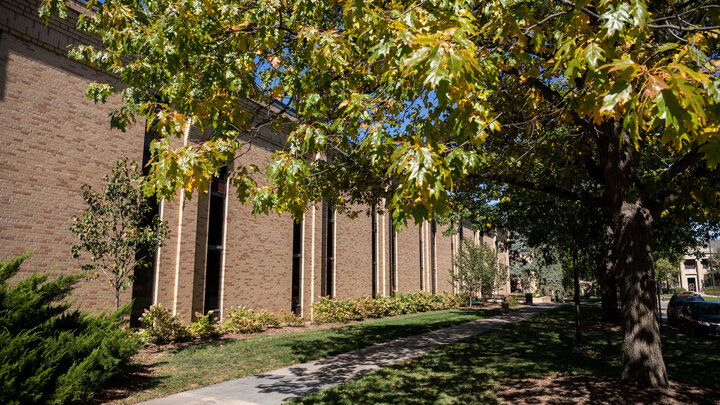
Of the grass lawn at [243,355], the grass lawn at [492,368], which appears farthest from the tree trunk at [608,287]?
the grass lawn at [243,355]

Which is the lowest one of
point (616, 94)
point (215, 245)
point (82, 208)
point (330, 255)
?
point (330, 255)

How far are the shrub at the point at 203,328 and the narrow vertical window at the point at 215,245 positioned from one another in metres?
1.09

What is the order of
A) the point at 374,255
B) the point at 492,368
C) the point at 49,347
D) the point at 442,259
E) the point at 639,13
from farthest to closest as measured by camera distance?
the point at 442,259
the point at 374,255
the point at 492,368
the point at 49,347
the point at 639,13

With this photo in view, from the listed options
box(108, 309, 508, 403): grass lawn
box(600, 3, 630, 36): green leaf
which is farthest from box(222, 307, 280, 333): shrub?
box(600, 3, 630, 36): green leaf

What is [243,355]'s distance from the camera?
10.4 metres

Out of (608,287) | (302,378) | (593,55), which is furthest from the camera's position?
(608,287)

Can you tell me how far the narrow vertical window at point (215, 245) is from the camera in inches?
578

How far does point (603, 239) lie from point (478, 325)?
616 centimetres

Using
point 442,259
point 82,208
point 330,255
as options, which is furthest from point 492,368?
point 442,259

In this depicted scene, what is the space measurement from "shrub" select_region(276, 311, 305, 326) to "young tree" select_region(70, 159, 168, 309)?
22.0 feet

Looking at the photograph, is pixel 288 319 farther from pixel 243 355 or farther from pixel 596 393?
pixel 596 393

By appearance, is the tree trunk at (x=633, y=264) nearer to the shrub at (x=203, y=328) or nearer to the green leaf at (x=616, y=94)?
the green leaf at (x=616, y=94)

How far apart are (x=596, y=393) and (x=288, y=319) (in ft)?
40.2

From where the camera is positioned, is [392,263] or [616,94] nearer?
[616,94]
